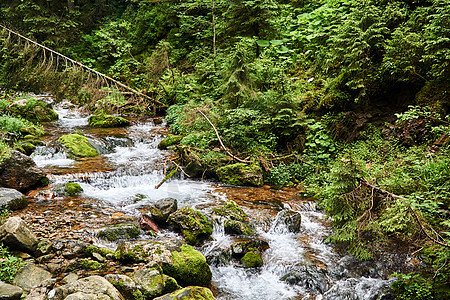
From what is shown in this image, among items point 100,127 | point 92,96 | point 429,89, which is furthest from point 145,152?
point 429,89

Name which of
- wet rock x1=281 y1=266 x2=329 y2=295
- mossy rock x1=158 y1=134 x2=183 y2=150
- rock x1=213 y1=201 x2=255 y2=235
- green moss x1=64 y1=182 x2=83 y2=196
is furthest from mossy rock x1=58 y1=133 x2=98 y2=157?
wet rock x1=281 y1=266 x2=329 y2=295

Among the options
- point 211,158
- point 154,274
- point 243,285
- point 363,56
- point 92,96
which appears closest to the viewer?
point 154,274

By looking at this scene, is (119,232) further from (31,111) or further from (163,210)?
(31,111)

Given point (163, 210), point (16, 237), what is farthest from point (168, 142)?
point (16, 237)

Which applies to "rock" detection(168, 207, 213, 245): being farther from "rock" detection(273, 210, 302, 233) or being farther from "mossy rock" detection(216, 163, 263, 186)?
"mossy rock" detection(216, 163, 263, 186)

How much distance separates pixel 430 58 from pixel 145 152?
35.3 feet

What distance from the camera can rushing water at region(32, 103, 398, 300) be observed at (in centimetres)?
506

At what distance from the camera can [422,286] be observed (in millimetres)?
4184

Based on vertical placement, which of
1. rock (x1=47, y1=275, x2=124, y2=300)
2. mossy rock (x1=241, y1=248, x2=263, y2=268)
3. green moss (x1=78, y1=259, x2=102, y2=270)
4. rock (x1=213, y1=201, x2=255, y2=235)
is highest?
rock (x1=47, y1=275, x2=124, y2=300)

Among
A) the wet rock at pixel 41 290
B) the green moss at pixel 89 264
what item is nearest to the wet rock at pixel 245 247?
the green moss at pixel 89 264

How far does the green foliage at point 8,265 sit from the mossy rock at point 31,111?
12398mm

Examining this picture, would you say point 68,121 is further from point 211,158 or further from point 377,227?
point 377,227

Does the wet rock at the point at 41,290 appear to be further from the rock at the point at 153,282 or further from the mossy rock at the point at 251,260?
the mossy rock at the point at 251,260

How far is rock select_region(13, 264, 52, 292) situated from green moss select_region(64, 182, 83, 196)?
3982 mm
